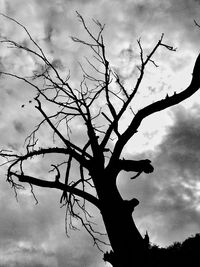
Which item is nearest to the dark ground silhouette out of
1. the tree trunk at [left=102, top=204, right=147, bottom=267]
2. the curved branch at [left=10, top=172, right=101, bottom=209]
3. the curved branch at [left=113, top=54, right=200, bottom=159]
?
the tree trunk at [left=102, top=204, right=147, bottom=267]

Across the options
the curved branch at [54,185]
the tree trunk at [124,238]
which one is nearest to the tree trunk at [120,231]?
the tree trunk at [124,238]

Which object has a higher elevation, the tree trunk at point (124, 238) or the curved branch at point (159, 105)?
the curved branch at point (159, 105)

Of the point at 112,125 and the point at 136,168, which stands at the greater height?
the point at 112,125

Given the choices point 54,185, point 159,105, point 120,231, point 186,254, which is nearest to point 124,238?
point 120,231

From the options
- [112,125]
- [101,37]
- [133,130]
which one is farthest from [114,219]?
[101,37]

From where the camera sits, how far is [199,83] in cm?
488

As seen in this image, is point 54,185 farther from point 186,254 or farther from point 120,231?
point 186,254

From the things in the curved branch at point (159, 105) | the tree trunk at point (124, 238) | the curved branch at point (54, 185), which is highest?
the curved branch at point (159, 105)

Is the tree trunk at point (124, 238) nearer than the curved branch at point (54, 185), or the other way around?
the tree trunk at point (124, 238)

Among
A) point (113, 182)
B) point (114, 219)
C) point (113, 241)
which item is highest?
point (113, 182)

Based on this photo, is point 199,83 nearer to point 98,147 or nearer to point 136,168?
point 136,168

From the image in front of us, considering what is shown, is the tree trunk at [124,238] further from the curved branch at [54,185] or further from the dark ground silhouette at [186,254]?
the dark ground silhouette at [186,254]

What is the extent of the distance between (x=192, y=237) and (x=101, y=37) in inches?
233

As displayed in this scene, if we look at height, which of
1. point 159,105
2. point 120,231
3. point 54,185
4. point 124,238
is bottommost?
point 124,238
